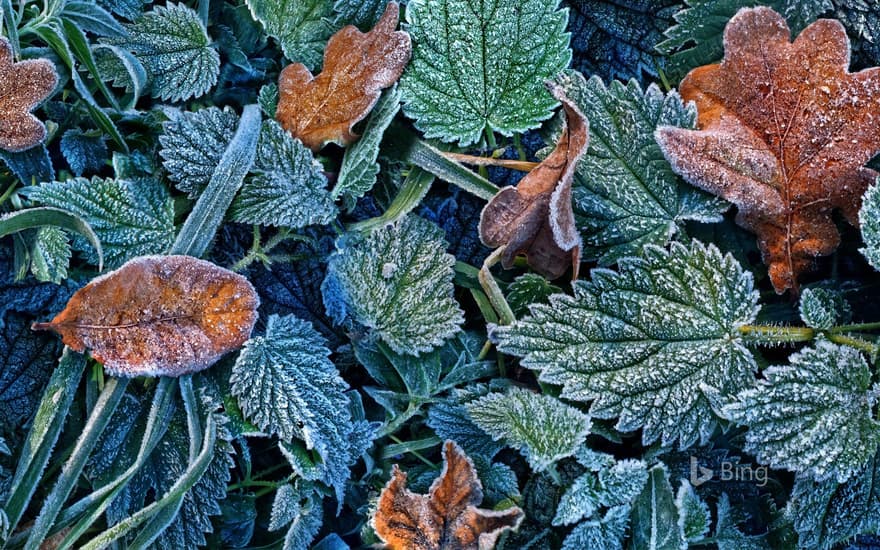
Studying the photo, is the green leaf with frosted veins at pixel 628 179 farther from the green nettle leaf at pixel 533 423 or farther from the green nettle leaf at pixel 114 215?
the green nettle leaf at pixel 114 215

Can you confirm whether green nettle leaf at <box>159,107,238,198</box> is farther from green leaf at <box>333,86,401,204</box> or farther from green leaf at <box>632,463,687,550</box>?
green leaf at <box>632,463,687,550</box>

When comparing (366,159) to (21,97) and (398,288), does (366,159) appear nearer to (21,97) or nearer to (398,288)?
(398,288)

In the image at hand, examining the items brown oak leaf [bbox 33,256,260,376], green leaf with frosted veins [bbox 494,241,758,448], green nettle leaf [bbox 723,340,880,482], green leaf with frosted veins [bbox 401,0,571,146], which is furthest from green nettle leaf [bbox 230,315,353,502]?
green nettle leaf [bbox 723,340,880,482]

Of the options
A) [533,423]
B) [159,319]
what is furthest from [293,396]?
[533,423]

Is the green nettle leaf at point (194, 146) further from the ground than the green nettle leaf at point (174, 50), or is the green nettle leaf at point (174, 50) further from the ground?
the green nettle leaf at point (174, 50)

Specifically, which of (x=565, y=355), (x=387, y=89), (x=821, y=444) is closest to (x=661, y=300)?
(x=565, y=355)

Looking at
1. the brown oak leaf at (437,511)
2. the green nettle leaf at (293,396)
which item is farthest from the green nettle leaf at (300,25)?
the brown oak leaf at (437,511)

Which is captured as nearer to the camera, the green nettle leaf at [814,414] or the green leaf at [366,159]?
the green nettle leaf at [814,414]

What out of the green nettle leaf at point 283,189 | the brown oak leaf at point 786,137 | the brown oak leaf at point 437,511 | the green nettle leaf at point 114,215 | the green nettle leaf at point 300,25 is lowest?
the brown oak leaf at point 437,511
